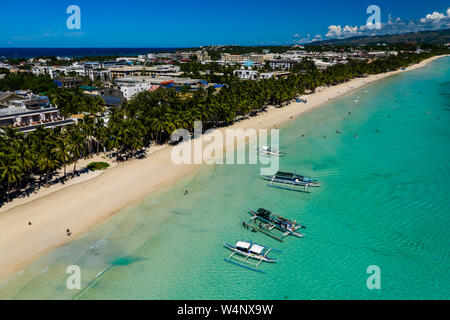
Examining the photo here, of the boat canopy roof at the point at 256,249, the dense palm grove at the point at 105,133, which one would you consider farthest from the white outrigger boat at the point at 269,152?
the boat canopy roof at the point at 256,249

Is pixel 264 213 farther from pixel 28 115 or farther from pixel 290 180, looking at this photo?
pixel 28 115

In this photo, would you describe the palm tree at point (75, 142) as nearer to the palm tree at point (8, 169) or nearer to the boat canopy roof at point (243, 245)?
the palm tree at point (8, 169)

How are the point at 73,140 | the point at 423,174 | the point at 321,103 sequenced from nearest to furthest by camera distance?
the point at 73,140, the point at 423,174, the point at 321,103

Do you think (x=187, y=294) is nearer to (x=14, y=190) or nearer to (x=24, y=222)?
(x=24, y=222)

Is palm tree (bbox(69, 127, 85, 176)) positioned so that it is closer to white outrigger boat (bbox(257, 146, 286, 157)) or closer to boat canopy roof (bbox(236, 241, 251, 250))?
boat canopy roof (bbox(236, 241, 251, 250))

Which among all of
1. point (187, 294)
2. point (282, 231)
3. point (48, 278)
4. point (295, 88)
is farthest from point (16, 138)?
point (295, 88)
